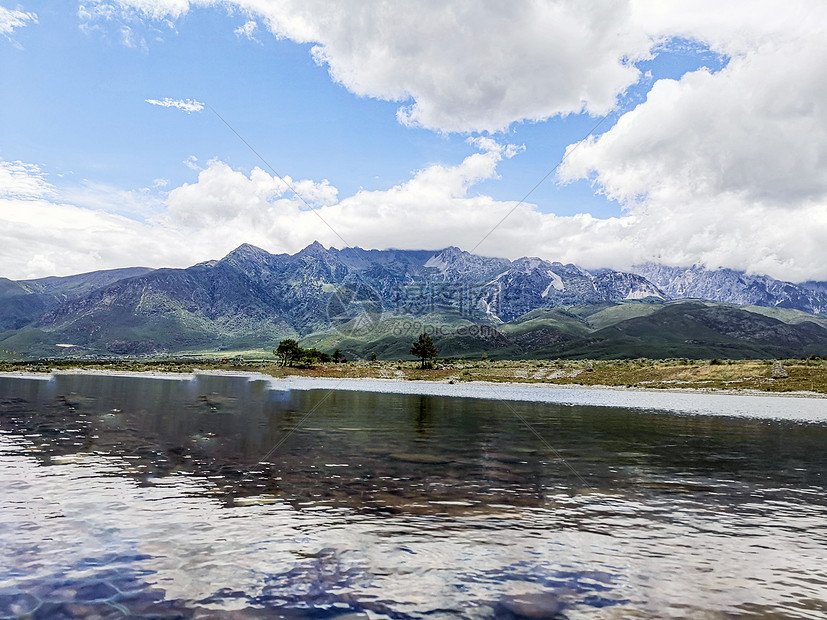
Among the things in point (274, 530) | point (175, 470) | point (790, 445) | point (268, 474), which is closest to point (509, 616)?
point (274, 530)

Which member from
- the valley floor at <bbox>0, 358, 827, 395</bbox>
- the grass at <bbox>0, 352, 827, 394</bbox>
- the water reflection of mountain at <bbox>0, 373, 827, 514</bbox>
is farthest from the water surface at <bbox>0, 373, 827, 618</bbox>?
the grass at <bbox>0, 352, 827, 394</bbox>

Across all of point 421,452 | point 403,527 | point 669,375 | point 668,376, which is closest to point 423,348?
point 668,376

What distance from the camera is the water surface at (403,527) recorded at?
13602mm

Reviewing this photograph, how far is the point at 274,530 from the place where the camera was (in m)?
19.0

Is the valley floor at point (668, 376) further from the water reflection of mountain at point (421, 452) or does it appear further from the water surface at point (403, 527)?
the water surface at point (403, 527)

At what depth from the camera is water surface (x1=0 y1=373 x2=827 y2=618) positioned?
44.6 ft

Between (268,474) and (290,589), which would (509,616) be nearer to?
(290,589)

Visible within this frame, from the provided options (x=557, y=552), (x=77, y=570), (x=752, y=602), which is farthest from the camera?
(x=557, y=552)

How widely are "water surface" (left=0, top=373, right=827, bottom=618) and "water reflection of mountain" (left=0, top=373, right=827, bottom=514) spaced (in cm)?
25

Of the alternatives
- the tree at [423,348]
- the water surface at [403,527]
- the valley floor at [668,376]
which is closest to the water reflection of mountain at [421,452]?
the water surface at [403,527]

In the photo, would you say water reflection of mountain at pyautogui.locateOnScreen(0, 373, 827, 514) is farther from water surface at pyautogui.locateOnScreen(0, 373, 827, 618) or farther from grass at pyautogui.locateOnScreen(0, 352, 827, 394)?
grass at pyautogui.locateOnScreen(0, 352, 827, 394)

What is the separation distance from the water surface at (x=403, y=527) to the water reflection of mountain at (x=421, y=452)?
25cm

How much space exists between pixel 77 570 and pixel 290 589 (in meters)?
6.63

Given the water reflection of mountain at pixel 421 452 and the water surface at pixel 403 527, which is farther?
the water reflection of mountain at pixel 421 452
